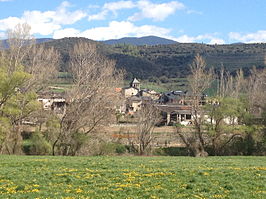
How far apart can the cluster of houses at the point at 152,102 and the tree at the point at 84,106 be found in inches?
83.5

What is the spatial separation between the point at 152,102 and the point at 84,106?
18.2 meters

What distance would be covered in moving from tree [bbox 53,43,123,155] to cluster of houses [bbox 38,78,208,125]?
6.96ft

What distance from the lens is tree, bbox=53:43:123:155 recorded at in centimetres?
3859

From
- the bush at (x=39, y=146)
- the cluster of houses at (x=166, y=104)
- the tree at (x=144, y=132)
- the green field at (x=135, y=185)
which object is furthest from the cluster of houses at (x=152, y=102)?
the green field at (x=135, y=185)

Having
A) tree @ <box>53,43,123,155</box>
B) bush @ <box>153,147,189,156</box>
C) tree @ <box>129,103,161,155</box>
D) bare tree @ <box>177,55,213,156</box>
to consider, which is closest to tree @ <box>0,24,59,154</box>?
tree @ <box>53,43,123,155</box>

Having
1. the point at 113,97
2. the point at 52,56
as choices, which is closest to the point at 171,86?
the point at 52,56

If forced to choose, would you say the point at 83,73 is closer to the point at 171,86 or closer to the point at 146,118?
the point at 146,118

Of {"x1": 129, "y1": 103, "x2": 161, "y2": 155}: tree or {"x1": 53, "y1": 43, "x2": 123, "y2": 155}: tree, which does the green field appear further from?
{"x1": 129, "y1": 103, "x2": 161, "y2": 155}: tree

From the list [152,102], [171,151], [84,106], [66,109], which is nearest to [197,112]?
[171,151]

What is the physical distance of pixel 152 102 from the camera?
5494 centimetres

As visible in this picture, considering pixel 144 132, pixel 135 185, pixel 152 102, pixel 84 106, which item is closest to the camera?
pixel 135 185

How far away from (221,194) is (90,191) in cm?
494

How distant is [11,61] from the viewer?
41.3 meters

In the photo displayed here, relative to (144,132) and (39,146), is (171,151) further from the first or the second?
(39,146)
